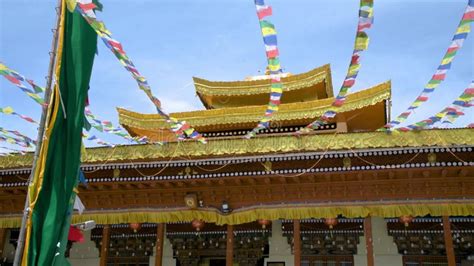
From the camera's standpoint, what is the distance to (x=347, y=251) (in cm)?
1251

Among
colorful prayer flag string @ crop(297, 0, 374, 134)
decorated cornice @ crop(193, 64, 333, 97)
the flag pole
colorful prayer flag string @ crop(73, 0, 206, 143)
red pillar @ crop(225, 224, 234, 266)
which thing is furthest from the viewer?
decorated cornice @ crop(193, 64, 333, 97)

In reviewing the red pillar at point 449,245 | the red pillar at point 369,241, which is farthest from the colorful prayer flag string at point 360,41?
the red pillar at point 449,245

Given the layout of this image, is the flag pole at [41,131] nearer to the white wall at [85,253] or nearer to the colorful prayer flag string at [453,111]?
the colorful prayer flag string at [453,111]

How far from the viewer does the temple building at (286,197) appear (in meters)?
10.5

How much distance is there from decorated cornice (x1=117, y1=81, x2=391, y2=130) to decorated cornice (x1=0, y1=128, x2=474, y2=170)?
3789 mm

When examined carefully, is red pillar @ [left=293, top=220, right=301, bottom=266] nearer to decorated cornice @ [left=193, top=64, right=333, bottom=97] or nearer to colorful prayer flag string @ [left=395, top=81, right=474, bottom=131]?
colorful prayer flag string @ [left=395, top=81, right=474, bottom=131]

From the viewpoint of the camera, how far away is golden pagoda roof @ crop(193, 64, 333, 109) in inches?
666

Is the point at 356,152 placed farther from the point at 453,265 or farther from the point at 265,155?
the point at 453,265

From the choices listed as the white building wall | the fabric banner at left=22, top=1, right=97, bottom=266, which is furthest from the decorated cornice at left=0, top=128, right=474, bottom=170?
the fabric banner at left=22, top=1, right=97, bottom=266

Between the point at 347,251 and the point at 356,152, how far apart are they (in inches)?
139

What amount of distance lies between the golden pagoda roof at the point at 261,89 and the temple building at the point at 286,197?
7.06 feet

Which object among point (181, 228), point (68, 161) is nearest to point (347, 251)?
point (181, 228)

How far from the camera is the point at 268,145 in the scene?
11.1 m

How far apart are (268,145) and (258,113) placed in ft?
14.4
